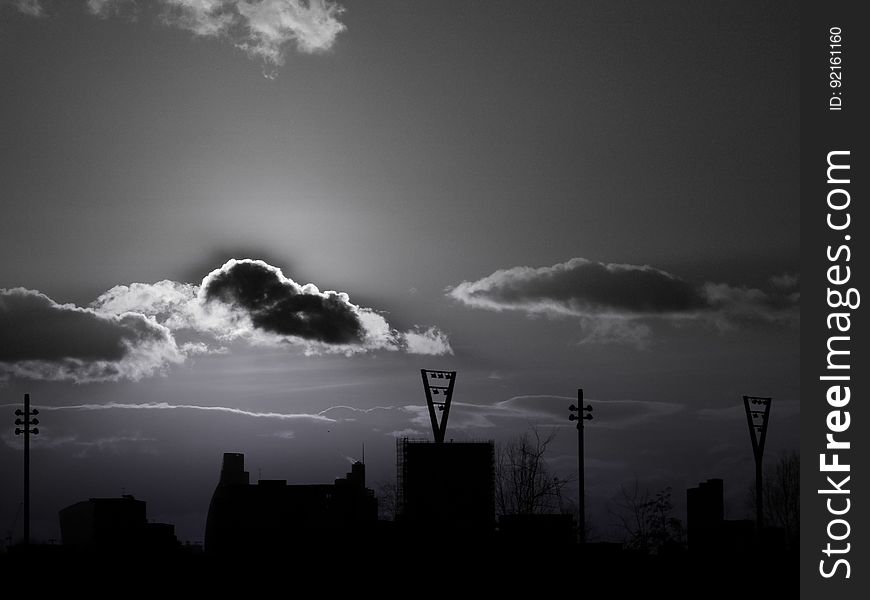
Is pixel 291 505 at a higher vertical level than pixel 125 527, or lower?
lower

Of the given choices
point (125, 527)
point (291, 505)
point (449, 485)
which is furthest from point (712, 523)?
point (291, 505)

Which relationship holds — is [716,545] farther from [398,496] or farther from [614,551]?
[398,496]

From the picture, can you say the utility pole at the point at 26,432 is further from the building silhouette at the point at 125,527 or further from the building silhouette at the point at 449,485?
the building silhouette at the point at 449,485

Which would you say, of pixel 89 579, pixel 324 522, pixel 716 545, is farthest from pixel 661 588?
pixel 324 522

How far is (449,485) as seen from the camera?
80375 millimetres

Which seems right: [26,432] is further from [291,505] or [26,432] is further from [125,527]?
[291,505]

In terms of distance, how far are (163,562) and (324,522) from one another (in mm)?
80335

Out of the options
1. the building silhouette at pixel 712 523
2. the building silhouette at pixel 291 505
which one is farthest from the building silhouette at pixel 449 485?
the building silhouette at pixel 291 505

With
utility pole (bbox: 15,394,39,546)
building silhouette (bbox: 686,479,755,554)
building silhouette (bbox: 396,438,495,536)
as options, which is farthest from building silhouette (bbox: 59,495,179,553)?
building silhouette (bbox: 686,479,755,554)

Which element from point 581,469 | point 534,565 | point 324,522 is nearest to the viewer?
point 534,565

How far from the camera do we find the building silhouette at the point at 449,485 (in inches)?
3039

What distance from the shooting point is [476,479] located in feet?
270

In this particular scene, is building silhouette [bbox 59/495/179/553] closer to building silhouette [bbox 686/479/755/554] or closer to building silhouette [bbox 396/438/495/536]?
building silhouette [bbox 396/438/495/536]

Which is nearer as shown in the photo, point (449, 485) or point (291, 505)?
point (449, 485)
